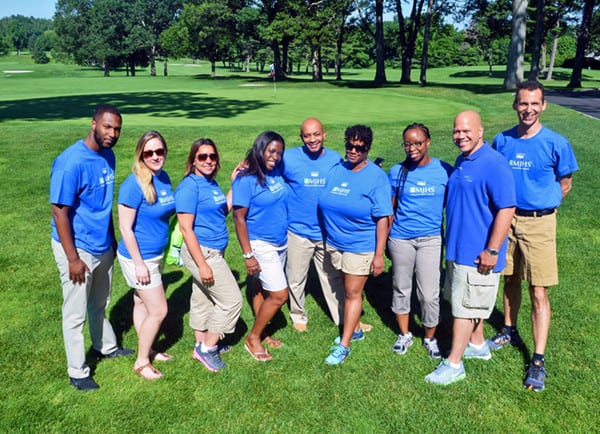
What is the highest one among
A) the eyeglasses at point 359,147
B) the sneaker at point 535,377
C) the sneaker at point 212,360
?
the eyeglasses at point 359,147

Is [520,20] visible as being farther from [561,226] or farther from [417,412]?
[417,412]

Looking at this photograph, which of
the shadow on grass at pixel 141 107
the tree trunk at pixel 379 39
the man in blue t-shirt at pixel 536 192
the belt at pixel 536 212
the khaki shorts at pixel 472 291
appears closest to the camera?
the khaki shorts at pixel 472 291

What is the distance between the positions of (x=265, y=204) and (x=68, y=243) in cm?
153

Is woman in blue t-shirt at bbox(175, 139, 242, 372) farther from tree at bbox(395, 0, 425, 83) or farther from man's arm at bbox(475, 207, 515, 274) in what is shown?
tree at bbox(395, 0, 425, 83)

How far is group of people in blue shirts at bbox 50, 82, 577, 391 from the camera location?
3832 mm

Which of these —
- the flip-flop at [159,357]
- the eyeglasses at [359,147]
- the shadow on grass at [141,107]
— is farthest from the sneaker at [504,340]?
the shadow on grass at [141,107]

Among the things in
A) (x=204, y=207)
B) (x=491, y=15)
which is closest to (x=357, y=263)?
(x=204, y=207)

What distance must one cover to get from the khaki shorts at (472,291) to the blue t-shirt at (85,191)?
276 cm

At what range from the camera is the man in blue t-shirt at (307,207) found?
4.67 metres

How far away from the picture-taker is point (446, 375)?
166 inches

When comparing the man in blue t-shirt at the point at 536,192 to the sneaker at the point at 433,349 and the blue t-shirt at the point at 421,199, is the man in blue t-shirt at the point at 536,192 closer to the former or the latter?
the blue t-shirt at the point at 421,199

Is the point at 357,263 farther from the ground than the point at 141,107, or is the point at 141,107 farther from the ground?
the point at 141,107

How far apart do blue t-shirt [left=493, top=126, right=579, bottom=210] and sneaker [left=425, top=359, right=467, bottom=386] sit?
1444 millimetres

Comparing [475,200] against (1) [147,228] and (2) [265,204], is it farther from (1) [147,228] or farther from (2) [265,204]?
(1) [147,228]
